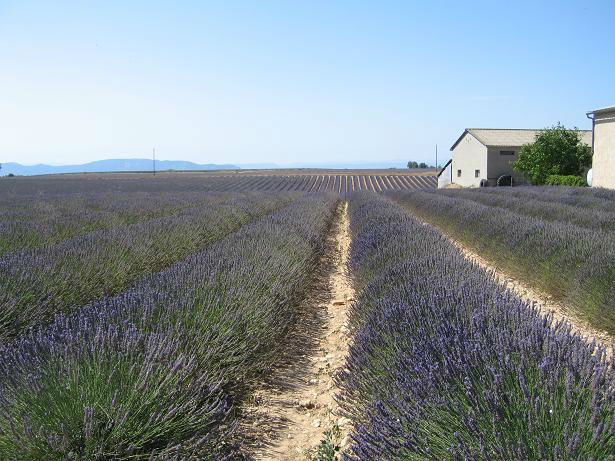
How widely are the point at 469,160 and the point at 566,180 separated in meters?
8.46

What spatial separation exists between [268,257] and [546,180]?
2192 cm

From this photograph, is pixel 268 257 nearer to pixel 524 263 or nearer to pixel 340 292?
pixel 340 292

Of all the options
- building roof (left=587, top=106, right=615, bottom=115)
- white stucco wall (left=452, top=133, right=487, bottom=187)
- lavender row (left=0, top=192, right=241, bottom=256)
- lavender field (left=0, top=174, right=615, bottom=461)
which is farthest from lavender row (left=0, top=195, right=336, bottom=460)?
white stucco wall (left=452, top=133, right=487, bottom=187)

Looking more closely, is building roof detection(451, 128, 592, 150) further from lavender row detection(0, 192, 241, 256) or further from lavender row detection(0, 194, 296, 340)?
lavender row detection(0, 194, 296, 340)

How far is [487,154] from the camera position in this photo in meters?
27.0

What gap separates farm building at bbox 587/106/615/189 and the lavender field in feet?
44.1

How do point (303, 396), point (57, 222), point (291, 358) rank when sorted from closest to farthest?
point (303, 396) → point (291, 358) → point (57, 222)

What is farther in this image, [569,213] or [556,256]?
[569,213]

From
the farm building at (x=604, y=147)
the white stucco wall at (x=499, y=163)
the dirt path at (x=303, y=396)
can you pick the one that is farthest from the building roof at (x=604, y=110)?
the dirt path at (x=303, y=396)

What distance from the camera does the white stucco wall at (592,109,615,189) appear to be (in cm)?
1641

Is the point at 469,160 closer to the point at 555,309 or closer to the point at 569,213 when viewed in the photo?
the point at 569,213

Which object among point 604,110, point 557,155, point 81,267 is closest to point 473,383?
point 81,267

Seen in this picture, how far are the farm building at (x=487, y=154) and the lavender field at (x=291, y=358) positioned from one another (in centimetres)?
2341

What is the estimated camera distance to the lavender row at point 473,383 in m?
1.45
